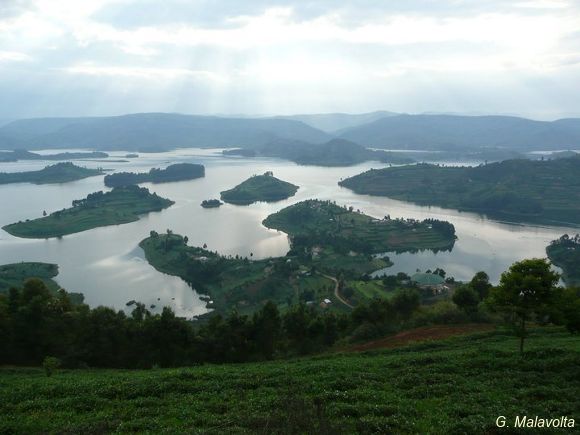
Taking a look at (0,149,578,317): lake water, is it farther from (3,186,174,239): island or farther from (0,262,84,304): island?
(3,186,174,239): island

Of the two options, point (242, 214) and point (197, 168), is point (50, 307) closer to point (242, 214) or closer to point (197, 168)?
point (242, 214)

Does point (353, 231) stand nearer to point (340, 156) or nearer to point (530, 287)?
point (530, 287)

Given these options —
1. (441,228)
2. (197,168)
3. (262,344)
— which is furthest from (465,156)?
(262,344)

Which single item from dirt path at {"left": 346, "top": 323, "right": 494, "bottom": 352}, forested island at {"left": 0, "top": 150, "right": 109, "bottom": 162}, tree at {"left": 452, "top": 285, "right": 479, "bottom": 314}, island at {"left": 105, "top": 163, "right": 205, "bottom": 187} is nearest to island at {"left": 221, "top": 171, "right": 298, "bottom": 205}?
island at {"left": 105, "top": 163, "right": 205, "bottom": 187}

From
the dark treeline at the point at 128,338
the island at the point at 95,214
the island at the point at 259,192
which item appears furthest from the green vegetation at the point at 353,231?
the dark treeline at the point at 128,338

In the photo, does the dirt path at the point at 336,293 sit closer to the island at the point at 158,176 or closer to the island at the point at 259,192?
the island at the point at 259,192
